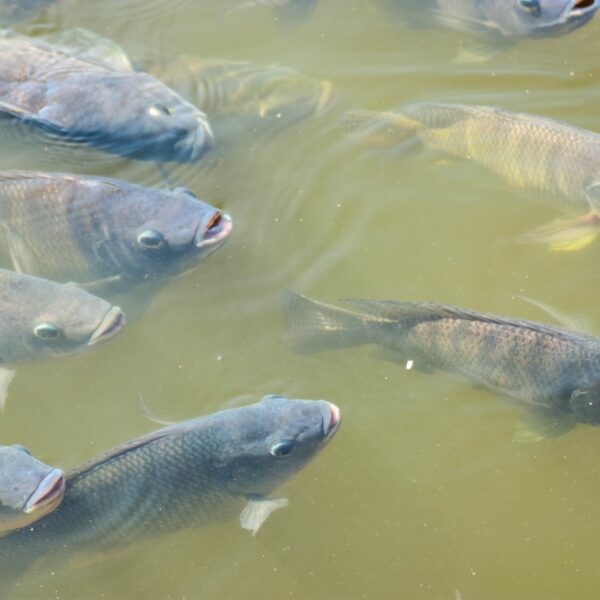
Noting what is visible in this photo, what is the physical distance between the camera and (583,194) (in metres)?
4.78

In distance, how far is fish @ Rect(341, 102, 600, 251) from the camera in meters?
4.78

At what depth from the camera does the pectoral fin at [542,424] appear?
Result: 404 centimetres

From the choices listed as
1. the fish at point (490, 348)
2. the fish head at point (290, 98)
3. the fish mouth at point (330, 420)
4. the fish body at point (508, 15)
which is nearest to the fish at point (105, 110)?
the fish head at point (290, 98)

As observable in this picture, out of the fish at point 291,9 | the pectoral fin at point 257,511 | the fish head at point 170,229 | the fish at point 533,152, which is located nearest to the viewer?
the pectoral fin at point 257,511

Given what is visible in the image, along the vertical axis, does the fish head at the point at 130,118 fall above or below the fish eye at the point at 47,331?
above

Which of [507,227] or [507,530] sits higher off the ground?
[507,227]

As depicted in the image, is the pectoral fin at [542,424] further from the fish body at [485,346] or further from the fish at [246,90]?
the fish at [246,90]

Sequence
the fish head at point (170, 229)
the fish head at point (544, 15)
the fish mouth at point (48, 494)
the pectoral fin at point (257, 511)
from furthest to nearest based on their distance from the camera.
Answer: the fish head at point (544, 15)
the fish head at point (170, 229)
the pectoral fin at point (257, 511)
the fish mouth at point (48, 494)

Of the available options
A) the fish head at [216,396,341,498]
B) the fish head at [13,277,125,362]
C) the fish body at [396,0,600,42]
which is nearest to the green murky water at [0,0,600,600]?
the fish body at [396,0,600,42]

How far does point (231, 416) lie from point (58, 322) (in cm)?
101

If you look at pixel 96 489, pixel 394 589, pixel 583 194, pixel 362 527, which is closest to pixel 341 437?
pixel 362 527

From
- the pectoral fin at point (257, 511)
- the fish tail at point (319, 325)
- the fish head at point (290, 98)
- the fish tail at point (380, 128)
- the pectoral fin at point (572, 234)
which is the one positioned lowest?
the pectoral fin at point (257, 511)

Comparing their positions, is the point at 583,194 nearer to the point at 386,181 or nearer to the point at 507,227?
the point at 507,227

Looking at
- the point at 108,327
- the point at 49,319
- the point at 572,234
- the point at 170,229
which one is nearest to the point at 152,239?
the point at 170,229
